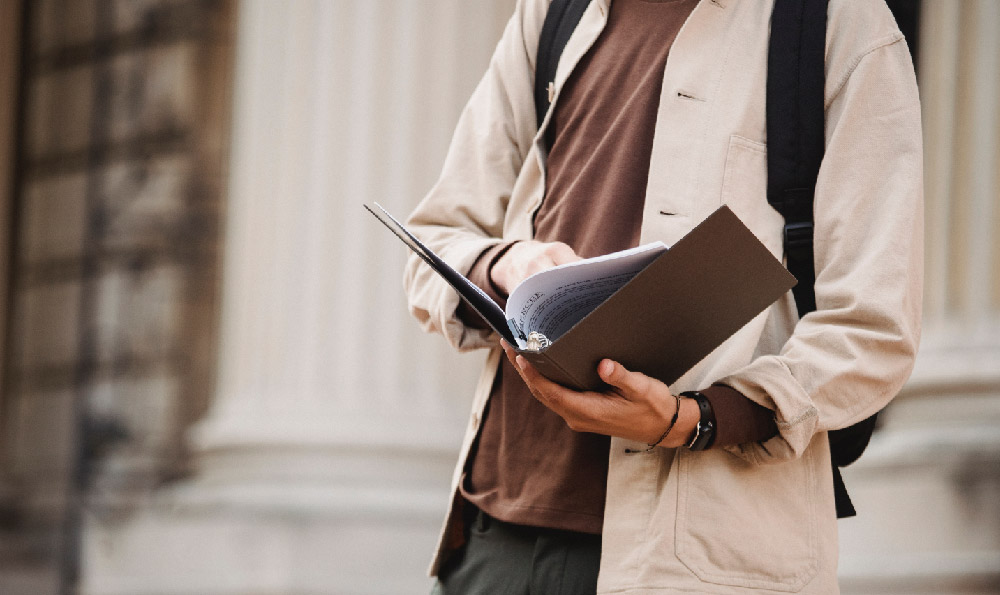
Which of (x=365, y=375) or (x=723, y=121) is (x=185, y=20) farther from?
(x=723, y=121)

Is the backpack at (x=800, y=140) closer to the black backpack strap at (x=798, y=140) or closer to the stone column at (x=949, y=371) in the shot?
the black backpack strap at (x=798, y=140)

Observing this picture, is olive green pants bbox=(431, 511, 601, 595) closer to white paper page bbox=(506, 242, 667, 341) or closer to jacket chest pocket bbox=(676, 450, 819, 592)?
jacket chest pocket bbox=(676, 450, 819, 592)

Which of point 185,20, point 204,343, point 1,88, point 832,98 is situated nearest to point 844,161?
point 832,98

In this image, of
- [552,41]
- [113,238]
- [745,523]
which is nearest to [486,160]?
[552,41]

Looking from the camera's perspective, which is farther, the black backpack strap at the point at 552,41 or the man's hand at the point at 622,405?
the black backpack strap at the point at 552,41

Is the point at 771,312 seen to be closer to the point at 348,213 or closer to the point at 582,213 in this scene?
the point at 582,213

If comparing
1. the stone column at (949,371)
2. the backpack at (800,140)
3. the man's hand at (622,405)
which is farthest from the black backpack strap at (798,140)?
the stone column at (949,371)

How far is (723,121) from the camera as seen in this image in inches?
66.4

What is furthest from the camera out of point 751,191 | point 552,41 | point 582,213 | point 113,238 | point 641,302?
point 113,238

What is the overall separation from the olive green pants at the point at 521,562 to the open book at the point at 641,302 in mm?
286

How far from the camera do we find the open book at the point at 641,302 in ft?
4.51

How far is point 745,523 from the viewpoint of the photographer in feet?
5.01

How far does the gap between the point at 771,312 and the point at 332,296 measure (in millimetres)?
3818

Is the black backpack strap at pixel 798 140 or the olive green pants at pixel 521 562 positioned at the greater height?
the black backpack strap at pixel 798 140
